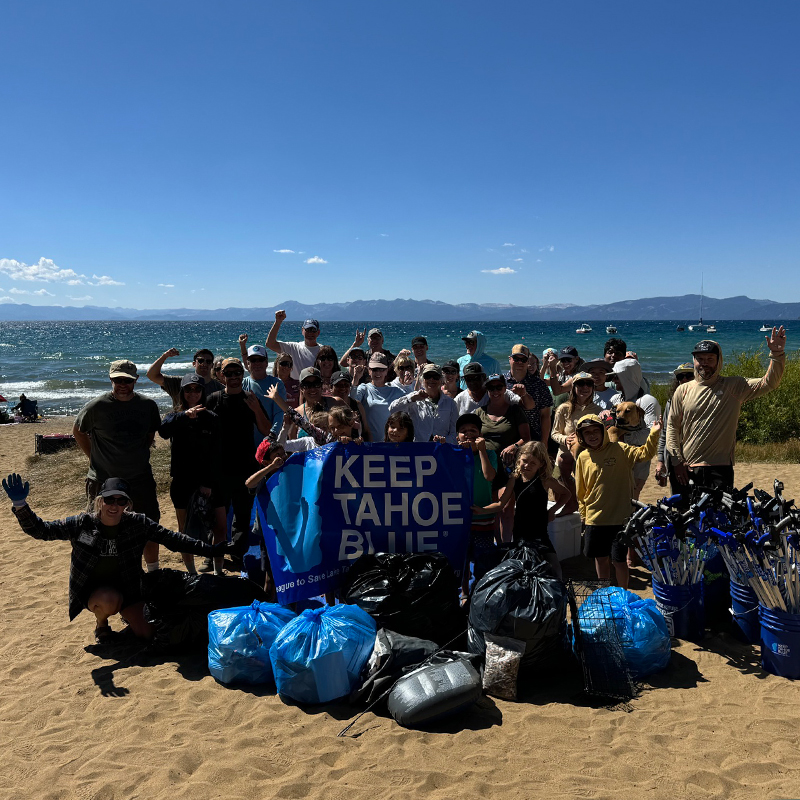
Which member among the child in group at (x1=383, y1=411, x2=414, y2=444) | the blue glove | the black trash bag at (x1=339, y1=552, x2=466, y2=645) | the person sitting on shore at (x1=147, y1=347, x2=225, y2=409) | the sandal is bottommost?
the sandal

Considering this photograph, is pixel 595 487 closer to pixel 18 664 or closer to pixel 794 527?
pixel 794 527

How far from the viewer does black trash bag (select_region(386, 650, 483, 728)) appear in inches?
144

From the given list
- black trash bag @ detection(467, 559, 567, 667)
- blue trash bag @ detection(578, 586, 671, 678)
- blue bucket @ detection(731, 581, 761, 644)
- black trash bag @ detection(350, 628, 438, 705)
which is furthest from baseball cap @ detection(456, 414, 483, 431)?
blue bucket @ detection(731, 581, 761, 644)

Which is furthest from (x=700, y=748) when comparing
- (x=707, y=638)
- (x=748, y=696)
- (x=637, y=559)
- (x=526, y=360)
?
(x=526, y=360)

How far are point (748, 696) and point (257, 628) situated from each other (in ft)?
10.6

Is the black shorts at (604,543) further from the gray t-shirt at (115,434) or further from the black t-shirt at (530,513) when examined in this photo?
the gray t-shirt at (115,434)

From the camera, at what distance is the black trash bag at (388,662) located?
3.89 m

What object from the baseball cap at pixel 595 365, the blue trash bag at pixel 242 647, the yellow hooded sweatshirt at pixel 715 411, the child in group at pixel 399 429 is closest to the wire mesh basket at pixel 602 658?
the child in group at pixel 399 429

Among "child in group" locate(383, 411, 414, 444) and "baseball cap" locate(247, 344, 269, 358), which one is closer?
"child in group" locate(383, 411, 414, 444)

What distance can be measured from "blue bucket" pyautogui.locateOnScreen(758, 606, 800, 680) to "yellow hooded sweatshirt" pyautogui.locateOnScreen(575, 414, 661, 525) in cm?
124

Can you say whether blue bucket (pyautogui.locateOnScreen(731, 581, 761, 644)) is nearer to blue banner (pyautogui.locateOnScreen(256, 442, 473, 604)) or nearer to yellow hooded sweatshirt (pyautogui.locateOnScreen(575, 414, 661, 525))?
yellow hooded sweatshirt (pyautogui.locateOnScreen(575, 414, 661, 525))

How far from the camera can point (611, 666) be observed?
4082 mm

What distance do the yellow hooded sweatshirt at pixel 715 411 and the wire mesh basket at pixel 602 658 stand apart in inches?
75.4

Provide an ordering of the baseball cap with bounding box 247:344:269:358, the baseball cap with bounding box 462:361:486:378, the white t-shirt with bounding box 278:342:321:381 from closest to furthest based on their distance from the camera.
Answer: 1. the baseball cap with bounding box 462:361:486:378
2. the baseball cap with bounding box 247:344:269:358
3. the white t-shirt with bounding box 278:342:321:381
